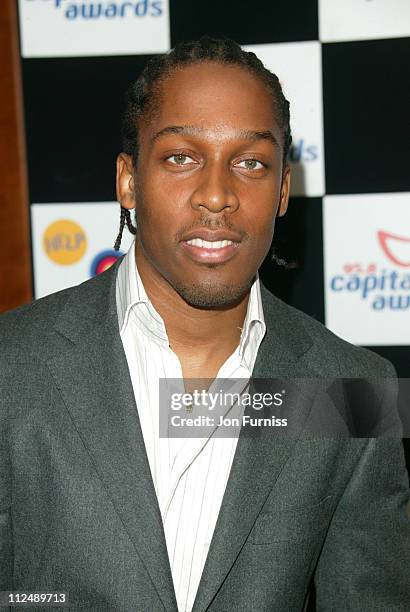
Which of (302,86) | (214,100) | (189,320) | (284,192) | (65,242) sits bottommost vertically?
(189,320)

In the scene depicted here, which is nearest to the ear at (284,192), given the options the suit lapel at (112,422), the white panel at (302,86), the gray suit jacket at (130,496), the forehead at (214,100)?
the forehead at (214,100)

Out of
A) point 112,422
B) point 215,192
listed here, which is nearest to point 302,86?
point 215,192

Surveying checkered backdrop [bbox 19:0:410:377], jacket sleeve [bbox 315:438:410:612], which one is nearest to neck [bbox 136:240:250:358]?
jacket sleeve [bbox 315:438:410:612]

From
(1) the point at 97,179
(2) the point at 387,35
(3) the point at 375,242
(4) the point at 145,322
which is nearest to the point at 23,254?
(1) the point at 97,179

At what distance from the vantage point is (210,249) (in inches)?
46.5

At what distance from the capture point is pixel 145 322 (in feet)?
4.20

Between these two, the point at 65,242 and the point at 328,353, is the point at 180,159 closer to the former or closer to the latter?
the point at 328,353

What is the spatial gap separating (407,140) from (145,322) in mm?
936

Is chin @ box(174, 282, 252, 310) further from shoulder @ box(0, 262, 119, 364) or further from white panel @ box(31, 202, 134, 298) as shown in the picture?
white panel @ box(31, 202, 134, 298)

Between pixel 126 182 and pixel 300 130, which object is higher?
pixel 300 130

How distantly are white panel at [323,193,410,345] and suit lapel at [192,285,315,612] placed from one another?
53 centimetres

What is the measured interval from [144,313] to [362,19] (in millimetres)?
1026

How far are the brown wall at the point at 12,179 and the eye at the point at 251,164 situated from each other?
34.4 inches

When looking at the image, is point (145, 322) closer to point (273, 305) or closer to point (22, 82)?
point (273, 305)
